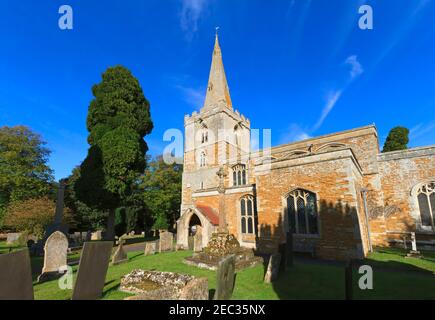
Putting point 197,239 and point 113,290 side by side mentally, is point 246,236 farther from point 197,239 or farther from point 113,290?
point 113,290

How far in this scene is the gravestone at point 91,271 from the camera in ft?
16.7

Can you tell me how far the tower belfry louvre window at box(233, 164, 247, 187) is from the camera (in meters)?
23.0

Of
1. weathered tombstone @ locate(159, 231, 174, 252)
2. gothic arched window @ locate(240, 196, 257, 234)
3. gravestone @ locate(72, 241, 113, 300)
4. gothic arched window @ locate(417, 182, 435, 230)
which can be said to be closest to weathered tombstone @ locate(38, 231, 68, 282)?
gravestone @ locate(72, 241, 113, 300)

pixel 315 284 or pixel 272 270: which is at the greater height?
pixel 272 270

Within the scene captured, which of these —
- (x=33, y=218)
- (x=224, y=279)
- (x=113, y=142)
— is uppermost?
(x=113, y=142)

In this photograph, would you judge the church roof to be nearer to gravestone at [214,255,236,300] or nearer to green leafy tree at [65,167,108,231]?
gravestone at [214,255,236,300]

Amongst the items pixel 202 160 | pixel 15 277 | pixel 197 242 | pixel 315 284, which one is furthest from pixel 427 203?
pixel 202 160

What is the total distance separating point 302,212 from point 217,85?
25.1 metres

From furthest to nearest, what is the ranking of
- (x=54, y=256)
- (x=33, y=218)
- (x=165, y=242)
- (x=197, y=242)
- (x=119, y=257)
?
(x=33, y=218) < (x=165, y=242) < (x=197, y=242) < (x=119, y=257) < (x=54, y=256)

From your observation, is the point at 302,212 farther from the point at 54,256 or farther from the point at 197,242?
the point at 54,256

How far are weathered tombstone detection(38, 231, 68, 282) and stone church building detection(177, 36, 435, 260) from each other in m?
6.50

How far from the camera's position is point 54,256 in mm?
8430

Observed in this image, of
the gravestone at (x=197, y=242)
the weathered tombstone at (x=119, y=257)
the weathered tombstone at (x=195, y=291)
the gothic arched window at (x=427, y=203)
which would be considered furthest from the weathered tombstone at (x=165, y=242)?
the gothic arched window at (x=427, y=203)
